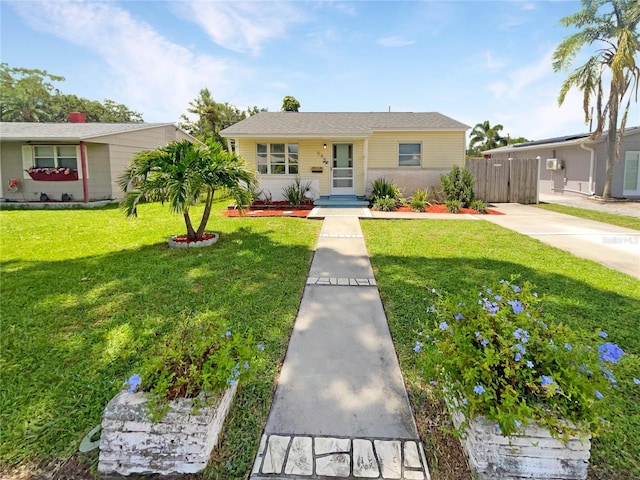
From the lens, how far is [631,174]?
1755cm

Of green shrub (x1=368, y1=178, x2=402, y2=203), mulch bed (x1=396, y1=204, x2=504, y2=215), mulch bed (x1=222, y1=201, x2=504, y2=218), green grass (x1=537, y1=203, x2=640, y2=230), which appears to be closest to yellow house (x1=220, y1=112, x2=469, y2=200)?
green shrub (x1=368, y1=178, x2=402, y2=203)

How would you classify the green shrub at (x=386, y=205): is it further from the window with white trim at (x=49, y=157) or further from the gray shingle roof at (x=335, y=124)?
the window with white trim at (x=49, y=157)

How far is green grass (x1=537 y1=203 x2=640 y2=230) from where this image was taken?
10.1 m

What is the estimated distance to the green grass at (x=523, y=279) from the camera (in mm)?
2260

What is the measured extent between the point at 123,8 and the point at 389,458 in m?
10.4

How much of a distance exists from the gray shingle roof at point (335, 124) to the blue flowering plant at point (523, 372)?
12266mm

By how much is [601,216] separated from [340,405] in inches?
511

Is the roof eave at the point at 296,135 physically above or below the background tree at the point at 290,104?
below

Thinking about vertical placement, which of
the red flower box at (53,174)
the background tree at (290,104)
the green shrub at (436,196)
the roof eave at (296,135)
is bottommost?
the green shrub at (436,196)

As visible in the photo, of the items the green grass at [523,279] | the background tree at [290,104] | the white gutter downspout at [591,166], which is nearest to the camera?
the green grass at [523,279]

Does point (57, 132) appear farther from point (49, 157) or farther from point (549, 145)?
point (549, 145)

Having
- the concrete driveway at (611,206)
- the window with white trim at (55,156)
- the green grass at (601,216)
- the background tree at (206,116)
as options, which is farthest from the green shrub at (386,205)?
the background tree at (206,116)

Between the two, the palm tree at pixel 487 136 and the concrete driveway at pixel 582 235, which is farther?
the palm tree at pixel 487 136

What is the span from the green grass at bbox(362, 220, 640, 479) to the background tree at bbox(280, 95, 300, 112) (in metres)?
22.1
